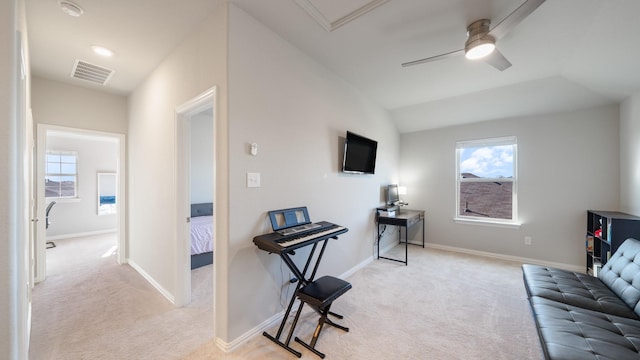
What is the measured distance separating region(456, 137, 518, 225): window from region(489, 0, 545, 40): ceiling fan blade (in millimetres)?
2967

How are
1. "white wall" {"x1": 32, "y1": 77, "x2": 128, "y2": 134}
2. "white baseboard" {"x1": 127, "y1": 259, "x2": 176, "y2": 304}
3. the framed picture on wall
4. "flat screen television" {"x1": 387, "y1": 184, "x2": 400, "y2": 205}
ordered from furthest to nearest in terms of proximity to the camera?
the framed picture on wall < "flat screen television" {"x1": 387, "y1": 184, "x2": 400, "y2": 205} < "white wall" {"x1": 32, "y1": 77, "x2": 128, "y2": 134} < "white baseboard" {"x1": 127, "y1": 259, "x2": 176, "y2": 304}

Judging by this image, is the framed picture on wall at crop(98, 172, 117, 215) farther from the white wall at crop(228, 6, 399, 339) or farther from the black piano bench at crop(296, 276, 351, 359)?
the black piano bench at crop(296, 276, 351, 359)

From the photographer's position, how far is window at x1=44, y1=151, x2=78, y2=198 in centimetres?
527

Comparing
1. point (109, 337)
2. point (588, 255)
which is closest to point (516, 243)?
point (588, 255)

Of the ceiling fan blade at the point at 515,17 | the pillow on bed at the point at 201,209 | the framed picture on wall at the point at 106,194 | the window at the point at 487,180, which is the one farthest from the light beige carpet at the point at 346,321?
the framed picture on wall at the point at 106,194

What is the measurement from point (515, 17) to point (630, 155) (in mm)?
3033

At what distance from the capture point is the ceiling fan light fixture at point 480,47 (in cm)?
195

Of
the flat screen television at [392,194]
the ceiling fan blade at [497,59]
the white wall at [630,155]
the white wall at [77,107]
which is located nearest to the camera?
the ceiling fan blade at [497,59]

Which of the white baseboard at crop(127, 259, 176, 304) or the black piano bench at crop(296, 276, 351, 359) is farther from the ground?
the black piano bench at crop(296, 276, 351, 359)

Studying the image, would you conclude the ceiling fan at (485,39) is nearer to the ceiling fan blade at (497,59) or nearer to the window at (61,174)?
the ceiling fan blade at (497,59)

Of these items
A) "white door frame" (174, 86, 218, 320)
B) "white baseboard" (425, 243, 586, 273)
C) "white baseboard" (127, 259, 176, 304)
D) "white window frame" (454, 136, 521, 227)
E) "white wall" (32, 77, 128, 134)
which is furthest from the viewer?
"white window frame" (454, 136, 521, 227)

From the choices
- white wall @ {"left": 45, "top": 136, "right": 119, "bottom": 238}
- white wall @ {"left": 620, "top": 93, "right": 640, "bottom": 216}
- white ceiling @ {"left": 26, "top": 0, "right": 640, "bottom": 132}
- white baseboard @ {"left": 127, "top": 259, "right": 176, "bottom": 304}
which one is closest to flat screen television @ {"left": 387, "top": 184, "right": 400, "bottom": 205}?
white ceiling @ {"left": 26, "top": 0, "right": 640, "bottom": 132}

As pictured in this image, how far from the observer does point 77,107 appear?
3.34 m

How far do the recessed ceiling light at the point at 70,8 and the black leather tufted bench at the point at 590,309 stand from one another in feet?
13.3
